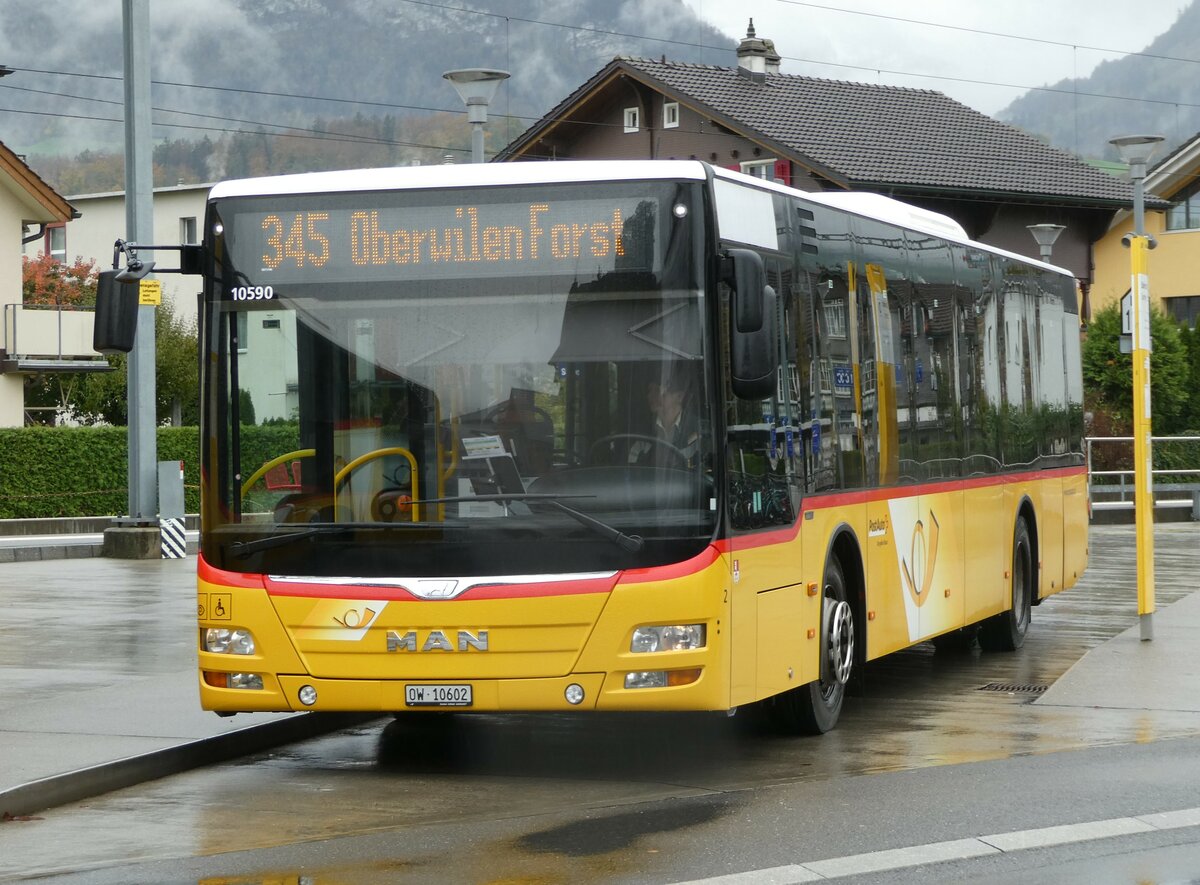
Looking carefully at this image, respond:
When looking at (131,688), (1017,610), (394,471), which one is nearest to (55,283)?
(1017,610)

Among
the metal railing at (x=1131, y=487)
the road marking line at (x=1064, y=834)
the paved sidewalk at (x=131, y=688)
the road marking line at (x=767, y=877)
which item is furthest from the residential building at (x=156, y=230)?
the road marking line at (x=767, y=877)

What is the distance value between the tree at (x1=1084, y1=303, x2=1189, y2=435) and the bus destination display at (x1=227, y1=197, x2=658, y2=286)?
110ft

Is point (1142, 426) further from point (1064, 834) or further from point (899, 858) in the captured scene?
point (899, 858)

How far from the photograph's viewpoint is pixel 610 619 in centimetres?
921

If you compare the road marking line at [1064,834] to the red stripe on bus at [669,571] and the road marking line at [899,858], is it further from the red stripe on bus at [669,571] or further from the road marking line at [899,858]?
the red stripe on bus at [669,571]

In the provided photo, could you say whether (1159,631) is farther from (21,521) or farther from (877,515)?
(21,521)

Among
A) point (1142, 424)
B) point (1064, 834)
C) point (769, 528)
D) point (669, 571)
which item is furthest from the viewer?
point (1142, 424)

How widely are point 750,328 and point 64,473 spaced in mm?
33229

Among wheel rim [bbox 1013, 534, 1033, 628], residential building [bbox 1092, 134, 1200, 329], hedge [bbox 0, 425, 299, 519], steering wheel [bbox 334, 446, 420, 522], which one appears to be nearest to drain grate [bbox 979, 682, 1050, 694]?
wheel rim [bbox 1013, 534, 1033, 628]

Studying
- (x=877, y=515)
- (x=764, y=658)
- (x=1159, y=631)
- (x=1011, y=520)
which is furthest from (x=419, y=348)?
(x=1159, y=631)

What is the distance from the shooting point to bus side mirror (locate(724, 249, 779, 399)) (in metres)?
9.22

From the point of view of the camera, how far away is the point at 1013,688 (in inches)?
530

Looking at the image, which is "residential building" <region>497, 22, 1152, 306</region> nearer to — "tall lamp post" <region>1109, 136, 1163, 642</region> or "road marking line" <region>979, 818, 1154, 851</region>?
"tall lamp post" <region>1109, 136, 1163, 642</region>

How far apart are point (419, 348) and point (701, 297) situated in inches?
51.9
